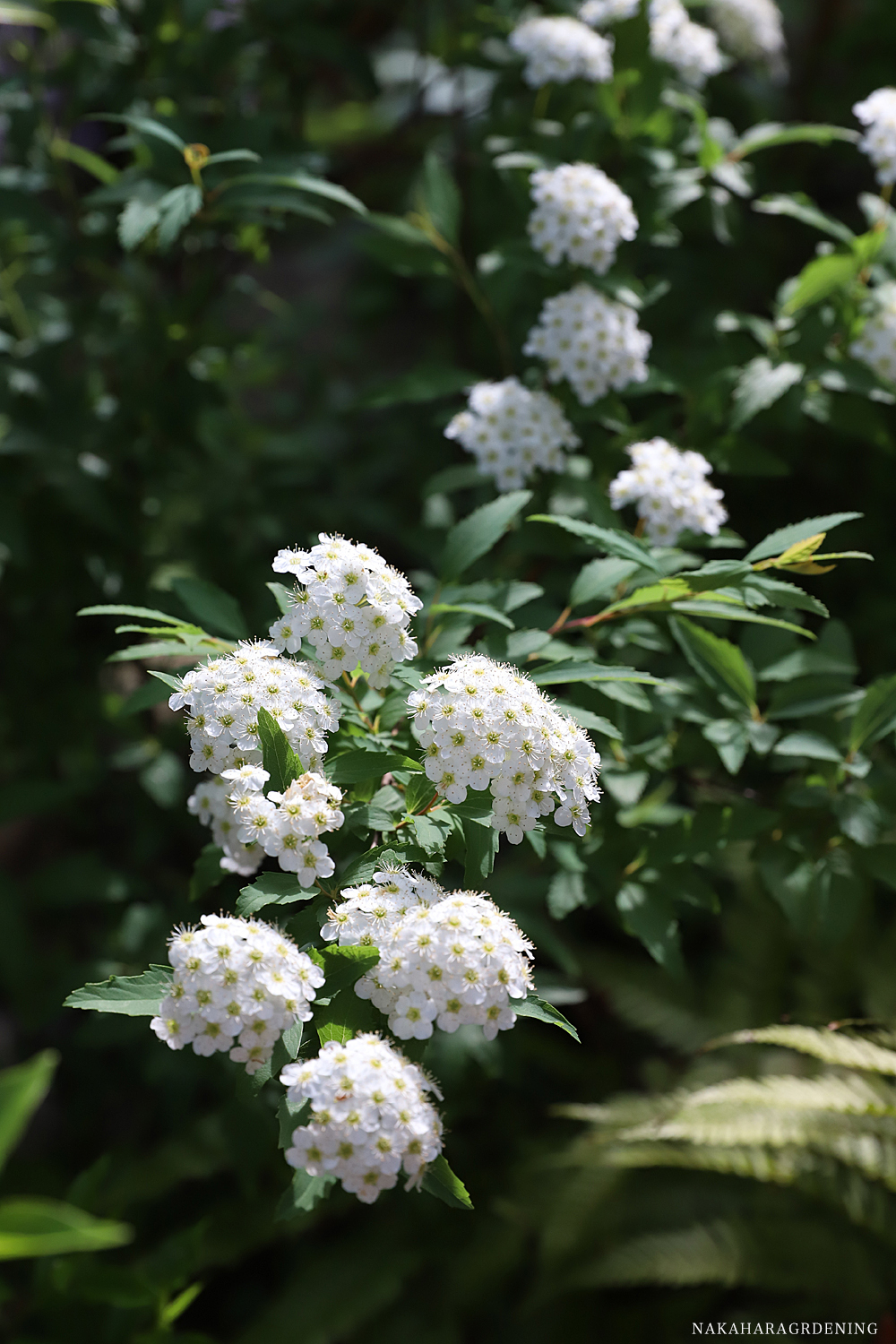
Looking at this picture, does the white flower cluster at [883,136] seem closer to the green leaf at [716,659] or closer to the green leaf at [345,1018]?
the green leaf at [716,659]

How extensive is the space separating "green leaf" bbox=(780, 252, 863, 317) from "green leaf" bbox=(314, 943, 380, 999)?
131 centimetres

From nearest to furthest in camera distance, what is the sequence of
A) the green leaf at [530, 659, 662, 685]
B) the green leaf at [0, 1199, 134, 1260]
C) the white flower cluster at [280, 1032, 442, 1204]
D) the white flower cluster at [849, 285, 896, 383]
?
the green leaf at [0, 1199, 134, 1260], the white flower cluster at [280, 1032, 442, 1204], the green leaf at [530, 659, 662, 685], the white flower cluster at [849, 285, 896, 383]

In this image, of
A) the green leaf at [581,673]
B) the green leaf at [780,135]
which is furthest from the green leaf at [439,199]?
the green leaf at [581,673]

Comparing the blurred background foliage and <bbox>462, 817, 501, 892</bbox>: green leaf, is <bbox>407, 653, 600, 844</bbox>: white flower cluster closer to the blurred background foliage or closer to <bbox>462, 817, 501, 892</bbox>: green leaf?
<bbox>462, 817, 501, 892</bbox>: green leaf

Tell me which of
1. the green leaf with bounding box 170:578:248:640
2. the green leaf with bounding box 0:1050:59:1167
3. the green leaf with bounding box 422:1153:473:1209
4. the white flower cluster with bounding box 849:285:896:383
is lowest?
the green leaf with bounding box 422:1153:473:1209

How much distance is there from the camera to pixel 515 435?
1518 millimetres

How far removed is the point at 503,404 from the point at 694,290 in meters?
1.05

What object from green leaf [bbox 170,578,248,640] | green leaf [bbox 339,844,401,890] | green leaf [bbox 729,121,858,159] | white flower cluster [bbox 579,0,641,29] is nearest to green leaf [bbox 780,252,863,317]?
green leaf [bbox 729,121,858,159]

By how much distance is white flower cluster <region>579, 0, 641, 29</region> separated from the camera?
1.81 m

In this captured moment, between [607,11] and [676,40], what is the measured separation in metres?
0.14

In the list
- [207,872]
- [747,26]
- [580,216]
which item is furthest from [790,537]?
Answer: [747,26]

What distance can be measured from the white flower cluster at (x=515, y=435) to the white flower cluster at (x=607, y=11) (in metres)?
0.80

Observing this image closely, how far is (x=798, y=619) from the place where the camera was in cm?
154

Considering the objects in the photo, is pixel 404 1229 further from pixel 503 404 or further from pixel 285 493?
pixel 503 404
